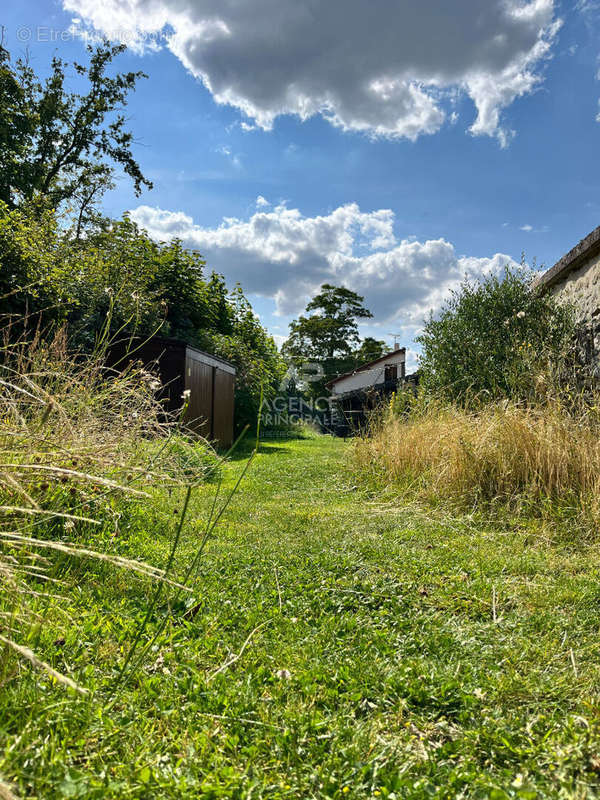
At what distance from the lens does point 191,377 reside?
31.7ft

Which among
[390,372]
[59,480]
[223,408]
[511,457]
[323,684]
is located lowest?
[323,684]

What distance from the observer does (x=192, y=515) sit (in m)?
4.32

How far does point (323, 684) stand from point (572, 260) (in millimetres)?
6946

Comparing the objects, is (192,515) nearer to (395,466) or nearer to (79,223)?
(395,466)

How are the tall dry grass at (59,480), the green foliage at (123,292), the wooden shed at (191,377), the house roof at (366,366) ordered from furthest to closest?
the house roof at (366,366) < the wooden shed at (191,377) < the green foliage at (123,292) < the tall dry grass at (59,480)

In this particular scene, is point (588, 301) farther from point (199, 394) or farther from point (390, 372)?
point (390, 372)

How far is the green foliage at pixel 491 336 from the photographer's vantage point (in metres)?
7.10

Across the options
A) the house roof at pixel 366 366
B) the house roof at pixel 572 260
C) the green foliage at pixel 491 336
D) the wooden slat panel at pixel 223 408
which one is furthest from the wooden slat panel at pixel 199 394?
the house roof at pixel 366 366

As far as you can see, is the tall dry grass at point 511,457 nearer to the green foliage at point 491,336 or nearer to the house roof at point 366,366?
the green foliage at point 491,336

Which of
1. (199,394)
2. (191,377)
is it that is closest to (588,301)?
(191,377)

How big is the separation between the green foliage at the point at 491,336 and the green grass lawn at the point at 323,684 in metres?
4.51

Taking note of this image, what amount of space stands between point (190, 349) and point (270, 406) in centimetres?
933

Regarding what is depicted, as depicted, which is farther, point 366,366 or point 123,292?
point 366,366

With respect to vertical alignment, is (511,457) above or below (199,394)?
below
